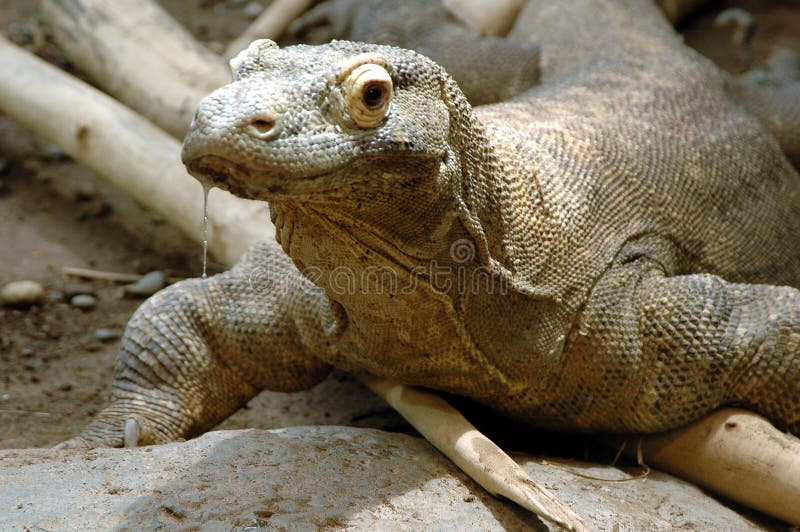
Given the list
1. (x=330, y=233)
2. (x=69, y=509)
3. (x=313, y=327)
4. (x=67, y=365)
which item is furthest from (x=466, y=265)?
(x=67, y=365)

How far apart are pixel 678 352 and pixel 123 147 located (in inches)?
127

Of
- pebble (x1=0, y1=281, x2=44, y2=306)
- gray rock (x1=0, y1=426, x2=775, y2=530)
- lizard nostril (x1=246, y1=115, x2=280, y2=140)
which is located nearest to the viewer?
lizard nostril (x1=246, y1=115, x2=280, y2=140)

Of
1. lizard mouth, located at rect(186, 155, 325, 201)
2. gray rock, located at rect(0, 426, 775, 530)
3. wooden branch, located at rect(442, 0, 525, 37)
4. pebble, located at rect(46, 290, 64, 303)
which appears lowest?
pebble, located at rect(46, 290, 64, 303)

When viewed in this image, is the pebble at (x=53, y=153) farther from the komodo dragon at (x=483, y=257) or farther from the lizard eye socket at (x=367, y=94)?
the lizard eye socket at (x=367, y=94)

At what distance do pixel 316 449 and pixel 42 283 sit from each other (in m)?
2.80

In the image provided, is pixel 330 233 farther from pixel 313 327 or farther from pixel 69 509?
pixel 69 509

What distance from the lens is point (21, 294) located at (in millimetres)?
5078

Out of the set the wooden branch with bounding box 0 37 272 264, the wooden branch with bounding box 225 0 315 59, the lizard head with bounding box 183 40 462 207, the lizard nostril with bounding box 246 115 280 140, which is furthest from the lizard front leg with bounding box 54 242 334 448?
the wooden branch with bounding box 225 0 315 59

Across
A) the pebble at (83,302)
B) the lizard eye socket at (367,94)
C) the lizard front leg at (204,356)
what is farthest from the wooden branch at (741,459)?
the pebble at (83,302)

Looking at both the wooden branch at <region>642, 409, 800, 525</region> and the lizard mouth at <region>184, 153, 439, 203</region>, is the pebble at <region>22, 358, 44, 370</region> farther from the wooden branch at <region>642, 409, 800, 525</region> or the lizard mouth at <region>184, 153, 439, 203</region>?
the wooden branch at <region>642, 409, 800, 525</region>

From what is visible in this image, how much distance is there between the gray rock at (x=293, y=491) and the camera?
2701 mm

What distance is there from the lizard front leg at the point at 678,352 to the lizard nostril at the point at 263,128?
1.47 meters

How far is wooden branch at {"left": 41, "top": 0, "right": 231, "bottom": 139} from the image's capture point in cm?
558

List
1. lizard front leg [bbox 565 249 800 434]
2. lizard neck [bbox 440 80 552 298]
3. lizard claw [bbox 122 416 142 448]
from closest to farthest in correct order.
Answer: lizard neck [bbox 440 80 552 298], lizard front leg [bbox 565 249 800 434], lizard claw [bbox 122 416 142 448]
